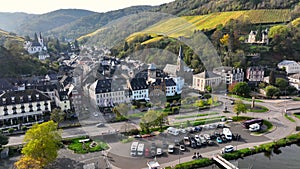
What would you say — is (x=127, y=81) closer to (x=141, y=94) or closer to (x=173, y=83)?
(x=141, y=94)

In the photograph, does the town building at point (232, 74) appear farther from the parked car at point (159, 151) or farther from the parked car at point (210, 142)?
the parked car at point (159, 151)

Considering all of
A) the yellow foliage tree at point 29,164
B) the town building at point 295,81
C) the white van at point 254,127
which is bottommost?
the yellow foliage tree at point 29,164

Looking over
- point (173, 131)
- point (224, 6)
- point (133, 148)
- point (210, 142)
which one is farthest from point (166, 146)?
point (224, 6)

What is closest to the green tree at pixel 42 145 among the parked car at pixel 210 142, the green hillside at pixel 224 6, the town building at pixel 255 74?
the parked car at pixel 210 142

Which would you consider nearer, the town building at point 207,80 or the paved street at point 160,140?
the paved street at point 160,140

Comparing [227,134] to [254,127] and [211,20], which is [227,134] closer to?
[254,127]

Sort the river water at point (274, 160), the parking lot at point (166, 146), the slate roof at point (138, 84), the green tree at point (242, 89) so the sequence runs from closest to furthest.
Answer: the river water at point (274, 160), the parking lot at point (166, 146), the slate roof at point (138, 84), the green tree at point (242, 89)

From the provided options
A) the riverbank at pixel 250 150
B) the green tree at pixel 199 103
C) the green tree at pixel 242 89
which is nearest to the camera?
the riverbank at pixel 250 150
